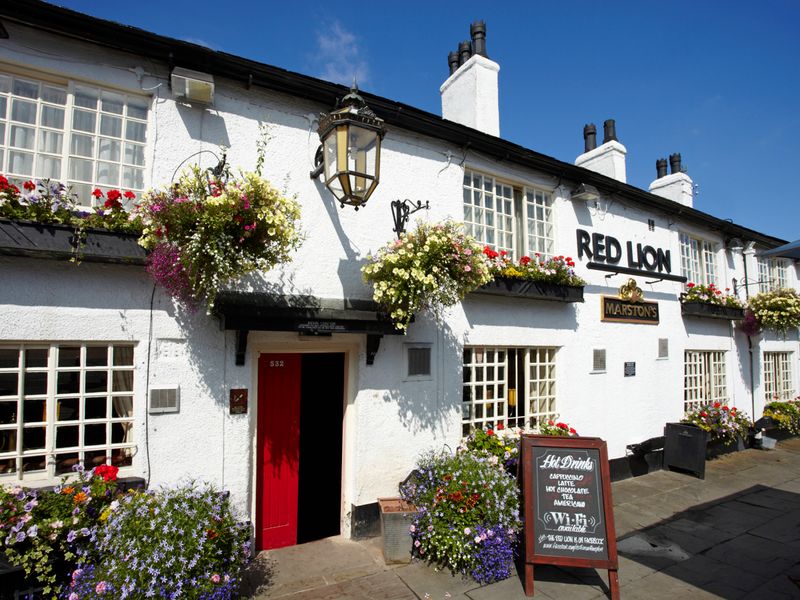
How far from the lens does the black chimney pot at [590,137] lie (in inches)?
439

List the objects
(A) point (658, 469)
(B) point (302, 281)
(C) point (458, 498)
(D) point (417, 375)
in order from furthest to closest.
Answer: (A) point (658, 469) < (D) point (417, 375) < (B) point (302, 281) < (C) point (458, 498)

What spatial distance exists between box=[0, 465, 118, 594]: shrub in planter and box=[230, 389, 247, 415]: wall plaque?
1275mm

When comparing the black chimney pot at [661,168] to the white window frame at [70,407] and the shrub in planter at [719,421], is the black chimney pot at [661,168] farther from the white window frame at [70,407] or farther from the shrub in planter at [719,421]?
the white window frame at [70,407]

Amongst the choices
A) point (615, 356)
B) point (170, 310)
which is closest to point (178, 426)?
point (170, 310)

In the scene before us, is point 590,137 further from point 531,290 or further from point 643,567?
point 643,567

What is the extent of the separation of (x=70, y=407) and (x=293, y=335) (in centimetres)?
224

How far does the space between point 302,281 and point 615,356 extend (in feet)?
20.5

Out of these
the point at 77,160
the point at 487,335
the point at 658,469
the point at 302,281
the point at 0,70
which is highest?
the point at 0,70

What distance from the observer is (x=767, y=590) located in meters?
4.57

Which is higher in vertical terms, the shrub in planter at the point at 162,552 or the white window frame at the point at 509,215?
the white window frame at the point at 509,215

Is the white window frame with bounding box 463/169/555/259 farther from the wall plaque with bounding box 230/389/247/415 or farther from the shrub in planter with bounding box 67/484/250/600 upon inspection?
the shrub in planter with bounding box 67/484/250/600

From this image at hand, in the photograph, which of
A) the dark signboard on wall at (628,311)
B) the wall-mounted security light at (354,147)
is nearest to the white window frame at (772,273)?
the dark signboard on wall at (628,311)

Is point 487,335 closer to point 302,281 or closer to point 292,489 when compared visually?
point 302,281

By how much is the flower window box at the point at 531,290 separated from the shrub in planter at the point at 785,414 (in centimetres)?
824
